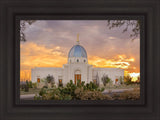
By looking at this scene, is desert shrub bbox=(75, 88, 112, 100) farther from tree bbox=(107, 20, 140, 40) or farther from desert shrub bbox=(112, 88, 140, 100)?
tree bbox=(107, 20, 140, 40)

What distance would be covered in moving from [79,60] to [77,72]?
18cm

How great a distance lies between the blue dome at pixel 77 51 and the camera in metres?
1.68

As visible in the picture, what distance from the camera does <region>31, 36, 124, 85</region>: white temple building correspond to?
165cm

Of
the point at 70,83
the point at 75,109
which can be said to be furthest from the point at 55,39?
the point at 75,109

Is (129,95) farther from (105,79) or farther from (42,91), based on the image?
(42,91)

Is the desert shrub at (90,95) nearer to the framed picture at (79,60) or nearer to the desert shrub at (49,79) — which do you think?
the framed picture at (79,60)

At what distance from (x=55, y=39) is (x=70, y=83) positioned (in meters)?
0.49

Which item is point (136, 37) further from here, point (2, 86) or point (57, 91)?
point (2, 86)

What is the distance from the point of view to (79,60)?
182 centimetres

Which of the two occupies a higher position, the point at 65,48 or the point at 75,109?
the point at 65,48

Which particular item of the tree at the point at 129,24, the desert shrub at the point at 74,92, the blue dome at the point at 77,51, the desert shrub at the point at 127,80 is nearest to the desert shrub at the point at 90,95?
the desert shrub at the point at 74,92

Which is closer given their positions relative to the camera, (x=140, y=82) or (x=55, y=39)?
(x=140, y=82)

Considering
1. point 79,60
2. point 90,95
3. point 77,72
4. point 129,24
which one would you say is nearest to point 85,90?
point 90,95

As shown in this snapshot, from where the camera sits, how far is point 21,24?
1.61 meters
